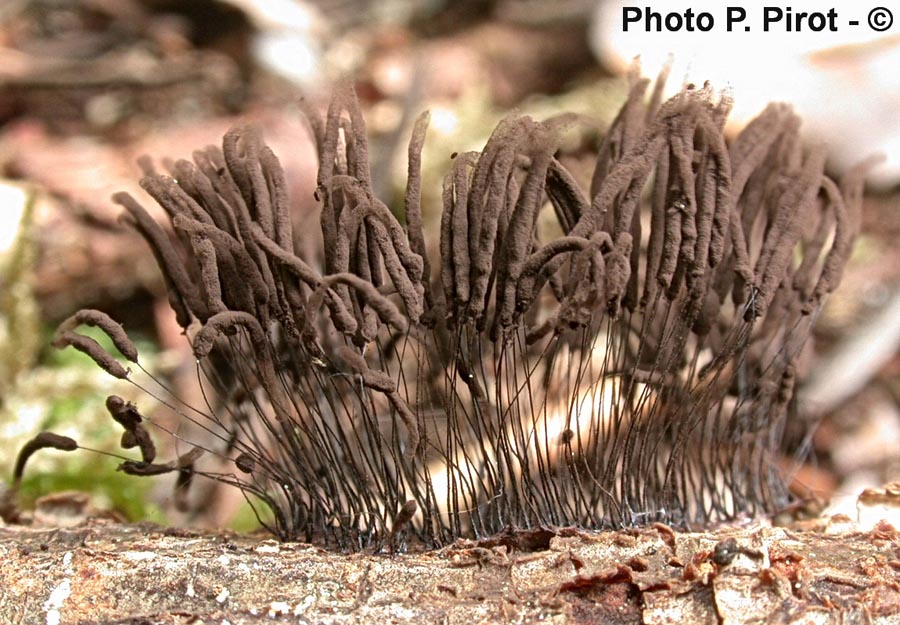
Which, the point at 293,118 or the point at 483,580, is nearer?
the point at 483,580

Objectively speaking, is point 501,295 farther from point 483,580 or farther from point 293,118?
point 293,118

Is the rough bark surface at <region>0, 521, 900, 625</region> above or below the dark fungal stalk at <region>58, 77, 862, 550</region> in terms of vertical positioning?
below

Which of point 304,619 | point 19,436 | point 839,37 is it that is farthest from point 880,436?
point 19,436

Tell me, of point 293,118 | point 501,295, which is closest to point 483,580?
point 501,295

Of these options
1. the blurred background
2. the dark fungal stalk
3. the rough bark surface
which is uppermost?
the blurred background

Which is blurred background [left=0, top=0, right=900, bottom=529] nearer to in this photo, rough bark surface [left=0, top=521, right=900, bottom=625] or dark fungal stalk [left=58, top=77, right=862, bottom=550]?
dark fungal stalk [left=58, top=77, right=862, bottom=550]

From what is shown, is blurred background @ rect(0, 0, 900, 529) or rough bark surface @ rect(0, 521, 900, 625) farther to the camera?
blurred background @ rect(0, 0, 900, 529)

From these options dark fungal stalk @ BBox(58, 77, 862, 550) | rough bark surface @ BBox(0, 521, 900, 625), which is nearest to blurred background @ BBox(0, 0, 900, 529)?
dark fungal stalk @ BBox(58, 77, 862, 550)
